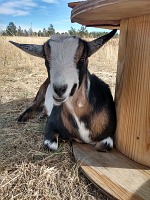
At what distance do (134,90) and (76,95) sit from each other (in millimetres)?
449

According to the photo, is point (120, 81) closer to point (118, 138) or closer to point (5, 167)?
point (118, 138)

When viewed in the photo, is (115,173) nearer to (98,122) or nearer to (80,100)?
(98,122)

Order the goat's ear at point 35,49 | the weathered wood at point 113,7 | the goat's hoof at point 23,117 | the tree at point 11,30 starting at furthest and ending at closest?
the tree at point 11,30 → the goat's hoof at point 23,117 → the goat's ear at point 35,49 → the weathered wood at point 113,7

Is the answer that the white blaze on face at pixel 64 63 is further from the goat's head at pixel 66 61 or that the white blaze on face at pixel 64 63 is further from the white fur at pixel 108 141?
the white fur at pixel 108 141

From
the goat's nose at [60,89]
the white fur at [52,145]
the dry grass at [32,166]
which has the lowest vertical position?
the dry grass at [32,166]

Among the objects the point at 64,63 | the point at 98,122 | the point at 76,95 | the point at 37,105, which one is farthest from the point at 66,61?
the point at 37,105

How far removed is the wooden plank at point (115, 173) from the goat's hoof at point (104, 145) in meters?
0.04

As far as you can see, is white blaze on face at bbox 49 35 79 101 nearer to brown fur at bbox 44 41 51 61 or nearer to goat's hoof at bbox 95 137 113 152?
brown fur at bbox 44 41 51 61

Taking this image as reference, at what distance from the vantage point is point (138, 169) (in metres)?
1.91

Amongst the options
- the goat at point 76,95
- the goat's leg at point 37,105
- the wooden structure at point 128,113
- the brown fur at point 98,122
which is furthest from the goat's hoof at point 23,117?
the brown fur at point 98,122

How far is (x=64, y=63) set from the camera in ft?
5.77

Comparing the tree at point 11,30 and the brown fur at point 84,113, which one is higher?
the tree at point 11,30

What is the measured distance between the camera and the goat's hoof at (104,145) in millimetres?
2149

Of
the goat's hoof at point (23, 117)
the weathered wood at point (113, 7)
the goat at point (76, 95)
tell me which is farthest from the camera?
the goat's hoof at point (23, 117)
